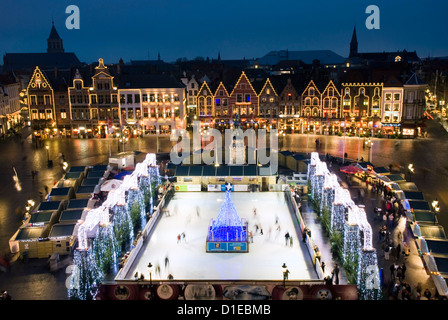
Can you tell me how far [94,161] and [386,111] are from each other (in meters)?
38.6

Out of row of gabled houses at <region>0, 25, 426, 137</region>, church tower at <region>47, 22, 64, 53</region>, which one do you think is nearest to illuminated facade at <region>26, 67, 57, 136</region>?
row of gabled houses at <region>0, 25, 426, 137</region>

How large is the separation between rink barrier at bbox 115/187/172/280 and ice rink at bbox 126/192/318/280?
0.81 ft

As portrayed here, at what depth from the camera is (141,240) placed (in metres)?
24.7

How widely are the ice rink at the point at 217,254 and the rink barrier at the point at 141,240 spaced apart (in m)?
0.25

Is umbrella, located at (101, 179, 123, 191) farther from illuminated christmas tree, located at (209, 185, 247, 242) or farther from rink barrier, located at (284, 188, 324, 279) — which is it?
rink barrier, located at (284, 188, 324, 279)

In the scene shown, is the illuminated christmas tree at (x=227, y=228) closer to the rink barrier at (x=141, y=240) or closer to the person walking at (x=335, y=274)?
the rink barrier at (x=141, y=240)

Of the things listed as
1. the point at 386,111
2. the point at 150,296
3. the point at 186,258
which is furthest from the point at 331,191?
the point at 386,111

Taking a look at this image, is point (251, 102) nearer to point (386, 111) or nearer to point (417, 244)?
point (386, 111)

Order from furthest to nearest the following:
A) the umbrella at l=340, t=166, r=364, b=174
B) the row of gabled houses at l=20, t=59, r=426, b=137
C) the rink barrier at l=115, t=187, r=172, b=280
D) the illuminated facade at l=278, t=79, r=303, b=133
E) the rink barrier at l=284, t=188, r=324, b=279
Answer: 1. the illuminated facade at l=278, t=79, r=303, b=133
2. the row of gabled houses at l=20, t=59, r=426, b=137
3. the umbrella at l=340, t=166, r=364, b=174
4. the rink barrier at l=284, t=188, r=324, b=279
5. the rink barrier at l=115, t=187, r=172, b=280

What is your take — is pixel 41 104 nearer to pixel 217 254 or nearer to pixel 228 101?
pixel 228 101

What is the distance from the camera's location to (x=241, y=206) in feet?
106

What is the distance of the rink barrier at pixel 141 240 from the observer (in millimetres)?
20816

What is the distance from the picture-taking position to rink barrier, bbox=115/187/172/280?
2082cm

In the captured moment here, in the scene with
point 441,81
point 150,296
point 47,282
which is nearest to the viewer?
point 150,296
